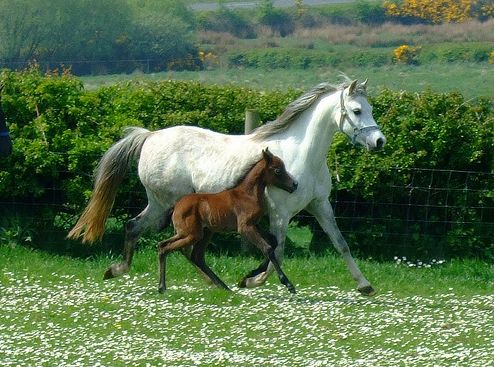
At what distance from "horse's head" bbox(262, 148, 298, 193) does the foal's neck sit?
55 mm

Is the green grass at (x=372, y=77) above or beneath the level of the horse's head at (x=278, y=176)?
beneath

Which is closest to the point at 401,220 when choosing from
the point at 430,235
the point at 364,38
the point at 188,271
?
the point at 430,235

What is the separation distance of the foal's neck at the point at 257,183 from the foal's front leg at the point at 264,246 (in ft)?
1.12

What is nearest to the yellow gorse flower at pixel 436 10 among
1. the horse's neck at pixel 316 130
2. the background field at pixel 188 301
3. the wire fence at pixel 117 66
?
the wire fence at pixel 117 66

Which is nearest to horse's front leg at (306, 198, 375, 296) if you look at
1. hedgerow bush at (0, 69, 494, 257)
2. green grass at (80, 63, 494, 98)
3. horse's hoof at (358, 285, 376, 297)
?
horse's hoof at (358, 285, 376, 297)

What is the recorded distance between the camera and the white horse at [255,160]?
1128 centimetres

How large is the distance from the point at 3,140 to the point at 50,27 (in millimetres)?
23668

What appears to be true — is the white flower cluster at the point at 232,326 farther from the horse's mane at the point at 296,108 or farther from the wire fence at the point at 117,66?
the wire fence at the point at 117,66

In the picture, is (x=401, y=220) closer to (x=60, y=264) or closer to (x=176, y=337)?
(x=60, y=264)

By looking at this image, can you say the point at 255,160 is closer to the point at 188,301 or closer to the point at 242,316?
→ the point at 188,301

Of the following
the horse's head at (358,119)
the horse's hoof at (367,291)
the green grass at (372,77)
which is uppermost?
the horse's head at (358,119)

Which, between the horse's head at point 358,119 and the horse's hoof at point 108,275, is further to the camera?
the horse's hoof at point 108,275

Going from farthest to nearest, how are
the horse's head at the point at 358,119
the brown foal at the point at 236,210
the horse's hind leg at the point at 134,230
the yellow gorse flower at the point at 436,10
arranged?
1. the yellow gorse flower at the point at 436,10
2. the horse's hind leg at the point at 134,230
3. the horse's head at the point at 358,119
4. the brown foal at the point at 236,210

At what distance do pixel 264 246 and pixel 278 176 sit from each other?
698mm
